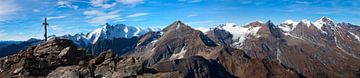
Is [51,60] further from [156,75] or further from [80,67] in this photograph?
[156,75]

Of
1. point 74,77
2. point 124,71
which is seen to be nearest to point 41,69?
point 74,77

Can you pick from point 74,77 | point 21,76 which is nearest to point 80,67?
point 74,77

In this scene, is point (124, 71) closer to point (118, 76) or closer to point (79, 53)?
point (118, 76)

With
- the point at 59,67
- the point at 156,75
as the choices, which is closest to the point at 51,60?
the point at 59,67

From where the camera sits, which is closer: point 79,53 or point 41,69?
point 41,69

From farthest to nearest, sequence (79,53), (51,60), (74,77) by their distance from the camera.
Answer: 1. (79,53)
2. (51,60)
3. (74,77)

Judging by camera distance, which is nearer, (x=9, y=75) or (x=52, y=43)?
(x=9, y=75)

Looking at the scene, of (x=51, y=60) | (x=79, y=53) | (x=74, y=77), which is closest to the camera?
(x=74, y=77)
